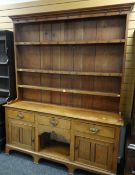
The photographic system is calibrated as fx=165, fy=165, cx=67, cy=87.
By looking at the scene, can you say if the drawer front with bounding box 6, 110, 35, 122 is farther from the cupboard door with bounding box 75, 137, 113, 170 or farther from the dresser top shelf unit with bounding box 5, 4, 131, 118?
the cupboard door with bounding box 75, 137, 113, 170

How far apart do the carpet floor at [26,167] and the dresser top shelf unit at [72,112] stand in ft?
2.66

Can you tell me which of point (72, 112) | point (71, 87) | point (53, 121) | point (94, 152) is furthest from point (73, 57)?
point (94, 152)

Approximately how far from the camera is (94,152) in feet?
7.02

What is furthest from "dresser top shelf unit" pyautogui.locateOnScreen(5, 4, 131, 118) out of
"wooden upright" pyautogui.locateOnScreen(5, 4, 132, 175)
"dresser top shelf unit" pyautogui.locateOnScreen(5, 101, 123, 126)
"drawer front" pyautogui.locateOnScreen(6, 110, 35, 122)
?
"drawer front" pyautogui.locateOnScreen(6, 110, 35, 122)

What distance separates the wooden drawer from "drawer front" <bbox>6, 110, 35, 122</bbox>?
2.20ft

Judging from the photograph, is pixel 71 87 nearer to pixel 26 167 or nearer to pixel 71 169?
pixel 71 169

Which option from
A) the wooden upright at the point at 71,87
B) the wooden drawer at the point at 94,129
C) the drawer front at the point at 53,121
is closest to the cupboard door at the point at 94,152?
the wooden upright at the point at 71,87

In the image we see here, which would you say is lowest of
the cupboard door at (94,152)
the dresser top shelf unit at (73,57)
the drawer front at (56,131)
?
the cupboard door at (94,152)

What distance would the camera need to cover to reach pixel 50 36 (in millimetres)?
2547

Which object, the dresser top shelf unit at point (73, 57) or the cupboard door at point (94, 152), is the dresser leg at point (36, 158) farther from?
the dresser top shelf unit at point (73, 57)

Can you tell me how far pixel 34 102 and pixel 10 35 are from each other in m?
1.17

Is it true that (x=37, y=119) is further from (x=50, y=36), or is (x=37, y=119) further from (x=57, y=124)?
(x=50, y=36)

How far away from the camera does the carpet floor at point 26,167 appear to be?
7.43 feet

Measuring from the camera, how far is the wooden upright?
6.95ft
